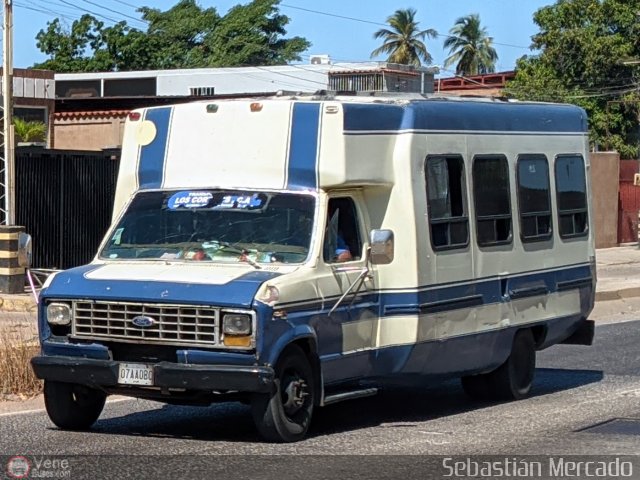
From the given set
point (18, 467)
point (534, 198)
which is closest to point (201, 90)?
point (534, 198)

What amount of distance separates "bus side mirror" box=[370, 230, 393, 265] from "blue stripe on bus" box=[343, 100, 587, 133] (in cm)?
86

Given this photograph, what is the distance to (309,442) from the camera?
9.11m

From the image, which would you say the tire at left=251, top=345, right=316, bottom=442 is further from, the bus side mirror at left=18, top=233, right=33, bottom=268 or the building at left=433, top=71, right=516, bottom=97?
the building at left=433, top=71, right=516, bottom=97

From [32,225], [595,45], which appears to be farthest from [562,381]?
[595,45]

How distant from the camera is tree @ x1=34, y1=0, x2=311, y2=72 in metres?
64.0

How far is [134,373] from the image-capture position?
28.4 feet

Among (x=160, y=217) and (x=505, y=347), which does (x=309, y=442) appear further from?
(x=505, y=347)

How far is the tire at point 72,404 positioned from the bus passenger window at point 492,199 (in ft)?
12.1

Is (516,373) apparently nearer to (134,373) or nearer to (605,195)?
(134,373)

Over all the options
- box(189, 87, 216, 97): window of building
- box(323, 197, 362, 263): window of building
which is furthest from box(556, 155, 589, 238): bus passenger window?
box(189, 87, 216, 97): window of building

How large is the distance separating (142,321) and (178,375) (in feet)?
1.60

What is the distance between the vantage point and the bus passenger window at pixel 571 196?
12.4 m

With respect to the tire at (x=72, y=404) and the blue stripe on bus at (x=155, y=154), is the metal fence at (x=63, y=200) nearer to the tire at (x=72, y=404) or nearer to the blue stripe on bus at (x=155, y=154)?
the blue stripe on bus at (x=155, y=154)

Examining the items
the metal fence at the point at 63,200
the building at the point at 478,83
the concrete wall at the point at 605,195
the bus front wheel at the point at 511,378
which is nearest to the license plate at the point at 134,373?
the bus front wheel at the point at 511,378
